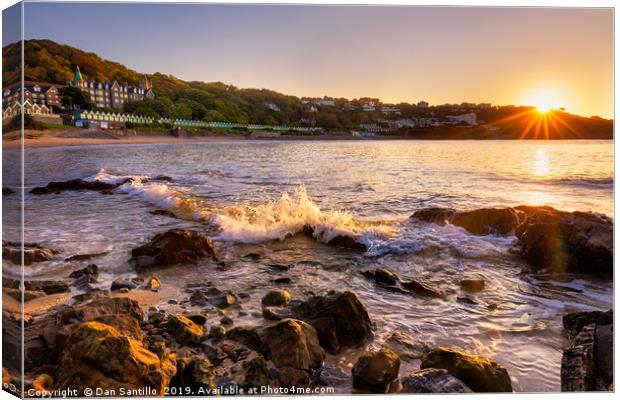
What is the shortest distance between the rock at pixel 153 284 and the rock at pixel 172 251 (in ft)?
1.43

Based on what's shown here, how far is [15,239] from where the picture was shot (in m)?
3.31

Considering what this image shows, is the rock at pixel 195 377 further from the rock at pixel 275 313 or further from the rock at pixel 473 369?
the rock at pixel 473 369

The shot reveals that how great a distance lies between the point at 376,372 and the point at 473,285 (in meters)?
2.10

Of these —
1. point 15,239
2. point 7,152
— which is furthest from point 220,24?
point 15,239

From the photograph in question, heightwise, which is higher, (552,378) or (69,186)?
(69,186)

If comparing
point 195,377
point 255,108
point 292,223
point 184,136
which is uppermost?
point 255,108

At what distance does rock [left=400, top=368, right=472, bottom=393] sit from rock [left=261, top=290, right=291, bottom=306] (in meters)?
1.41

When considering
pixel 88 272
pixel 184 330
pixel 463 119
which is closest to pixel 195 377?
pixel 184 330

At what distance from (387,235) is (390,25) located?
3.05 meters

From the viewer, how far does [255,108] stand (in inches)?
226

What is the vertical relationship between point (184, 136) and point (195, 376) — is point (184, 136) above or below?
above

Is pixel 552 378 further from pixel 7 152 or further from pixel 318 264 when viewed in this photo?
pixel 7 152

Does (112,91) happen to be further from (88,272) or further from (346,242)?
(346,242)

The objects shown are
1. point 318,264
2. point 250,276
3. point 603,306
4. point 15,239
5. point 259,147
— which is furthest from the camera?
point 259,147
